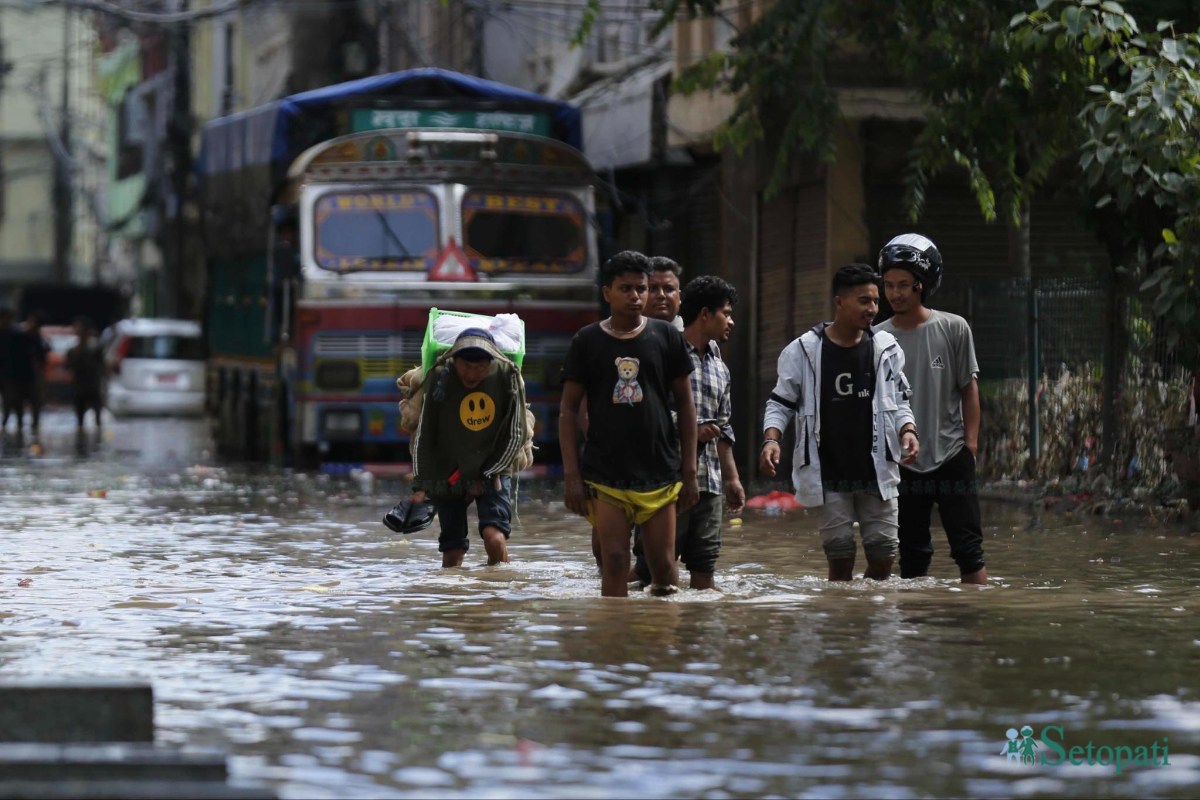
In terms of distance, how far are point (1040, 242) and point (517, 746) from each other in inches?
730

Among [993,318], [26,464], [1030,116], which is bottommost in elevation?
[26,464]

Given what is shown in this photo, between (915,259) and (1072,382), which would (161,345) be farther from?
(915,259)

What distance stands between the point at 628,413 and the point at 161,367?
1321 inches

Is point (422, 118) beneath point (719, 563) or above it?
above

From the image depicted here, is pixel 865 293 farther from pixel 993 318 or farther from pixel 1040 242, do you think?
pixel 1040 242

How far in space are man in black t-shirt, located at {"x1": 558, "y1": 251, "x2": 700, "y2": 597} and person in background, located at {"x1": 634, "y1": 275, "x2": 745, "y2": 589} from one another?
1.48 feet

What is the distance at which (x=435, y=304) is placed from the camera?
71.0ft

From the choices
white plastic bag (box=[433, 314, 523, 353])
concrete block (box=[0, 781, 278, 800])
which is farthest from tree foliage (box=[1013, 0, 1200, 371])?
concrete block (box=[0, 781, 278, 800])

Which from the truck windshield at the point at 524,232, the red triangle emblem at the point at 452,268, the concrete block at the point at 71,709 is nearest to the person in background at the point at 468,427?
the concrete block at the point at 71,709

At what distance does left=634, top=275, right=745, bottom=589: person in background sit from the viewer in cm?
1067

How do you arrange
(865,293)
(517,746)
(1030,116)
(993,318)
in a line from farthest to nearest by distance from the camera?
1. (993,318)
2. (1030,116)
3. (865,293)
4. (517,746)

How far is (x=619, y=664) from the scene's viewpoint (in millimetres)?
8391

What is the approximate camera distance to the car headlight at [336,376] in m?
22.2

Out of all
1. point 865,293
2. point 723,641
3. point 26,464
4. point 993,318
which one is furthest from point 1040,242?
point 723,641
